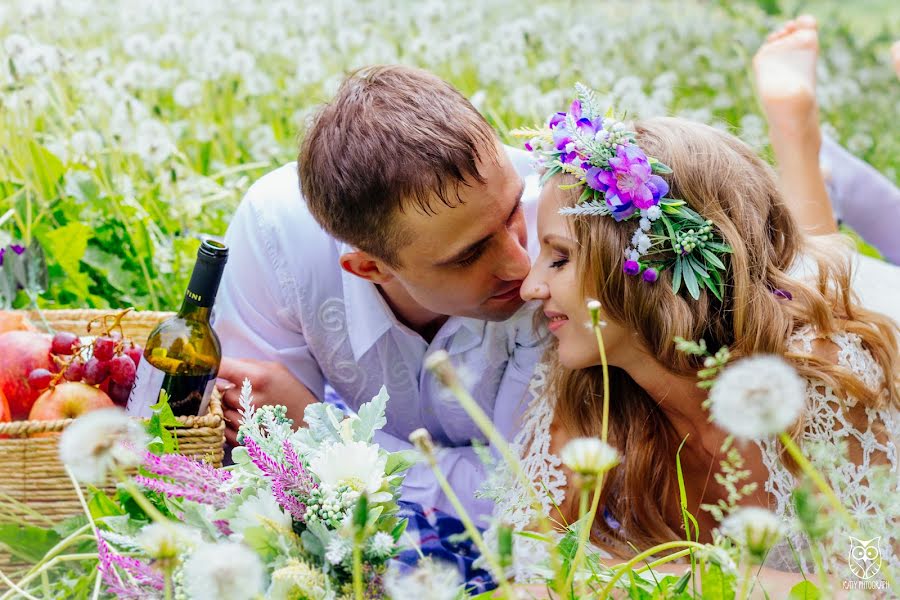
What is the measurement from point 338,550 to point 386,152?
1151mm

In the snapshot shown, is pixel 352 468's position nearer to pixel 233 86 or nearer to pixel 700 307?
pixel 700 307

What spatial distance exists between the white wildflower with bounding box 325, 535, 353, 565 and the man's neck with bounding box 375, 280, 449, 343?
55.9 inches

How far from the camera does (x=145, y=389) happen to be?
5.95 feet

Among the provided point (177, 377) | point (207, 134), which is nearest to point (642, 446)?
point (177, 377)

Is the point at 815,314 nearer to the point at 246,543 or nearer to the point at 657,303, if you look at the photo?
the point at 657,303

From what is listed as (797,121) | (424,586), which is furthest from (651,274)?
(797,121)

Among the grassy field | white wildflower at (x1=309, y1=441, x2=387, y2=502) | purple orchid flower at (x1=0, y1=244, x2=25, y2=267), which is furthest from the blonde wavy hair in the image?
purple orchid flower at (x1=0, y1=244, x2=25, y2=267)

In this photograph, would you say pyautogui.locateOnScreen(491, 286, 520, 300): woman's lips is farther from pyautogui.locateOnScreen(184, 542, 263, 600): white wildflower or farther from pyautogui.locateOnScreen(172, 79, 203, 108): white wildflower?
pyautogui.locateOnScreen(172, 79, 203, 108): white wildflower

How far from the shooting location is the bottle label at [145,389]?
1.80 m

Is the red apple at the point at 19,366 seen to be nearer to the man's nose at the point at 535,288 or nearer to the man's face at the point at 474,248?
the man's face at the point at 474,248

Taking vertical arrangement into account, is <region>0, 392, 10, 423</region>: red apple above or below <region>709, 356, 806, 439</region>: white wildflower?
below

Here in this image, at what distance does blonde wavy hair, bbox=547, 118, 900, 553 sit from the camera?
6.22 feet

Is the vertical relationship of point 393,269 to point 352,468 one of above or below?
below

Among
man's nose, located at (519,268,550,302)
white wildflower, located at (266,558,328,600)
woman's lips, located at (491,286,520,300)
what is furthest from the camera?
woman's lips, located at (491,286,520,300)
